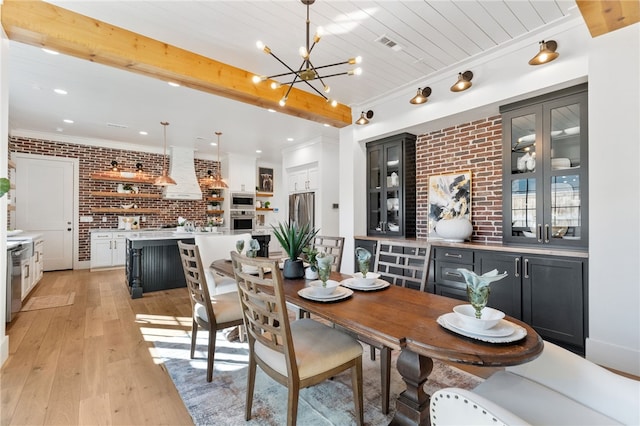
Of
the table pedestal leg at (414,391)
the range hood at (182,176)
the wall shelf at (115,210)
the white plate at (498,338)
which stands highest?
the range hood at (182,176)

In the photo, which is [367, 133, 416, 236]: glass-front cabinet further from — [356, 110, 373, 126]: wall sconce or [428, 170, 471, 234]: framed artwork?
[356, 110, 373, 126]: wall sconce

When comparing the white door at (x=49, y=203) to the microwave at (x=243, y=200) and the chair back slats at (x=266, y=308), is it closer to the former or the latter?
the microwave at (x=243, y=200)

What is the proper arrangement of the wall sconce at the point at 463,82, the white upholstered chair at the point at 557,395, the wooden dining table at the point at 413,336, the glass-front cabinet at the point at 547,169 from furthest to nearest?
the wall sconce at the point at 463,82, the glass-front cabinet at the point at 547,169, the wooden dining table at the point at 413,336, the white upholstered chair at the point at 557,395

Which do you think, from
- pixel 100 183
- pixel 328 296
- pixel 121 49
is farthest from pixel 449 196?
pixel 100 183

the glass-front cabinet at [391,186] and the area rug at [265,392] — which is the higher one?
the glass-front cabinet at [391,186]

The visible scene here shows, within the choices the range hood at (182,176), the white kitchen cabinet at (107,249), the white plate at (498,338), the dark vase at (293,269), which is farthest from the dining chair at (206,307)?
the range hood at (182,176)

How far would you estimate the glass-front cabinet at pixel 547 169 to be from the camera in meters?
2.66

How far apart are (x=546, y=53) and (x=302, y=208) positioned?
4.80m

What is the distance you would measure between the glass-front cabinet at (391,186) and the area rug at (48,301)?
4348mm

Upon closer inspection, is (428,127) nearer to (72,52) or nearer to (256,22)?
(256,22)

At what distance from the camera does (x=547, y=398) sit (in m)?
1.19

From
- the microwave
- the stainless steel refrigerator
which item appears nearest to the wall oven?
the microwave

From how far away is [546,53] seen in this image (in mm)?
2473

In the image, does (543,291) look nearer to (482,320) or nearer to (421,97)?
(482,320)
